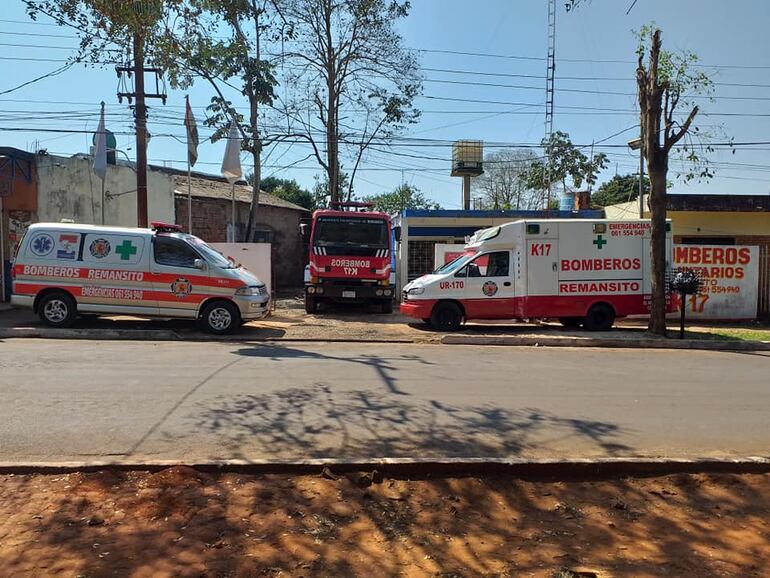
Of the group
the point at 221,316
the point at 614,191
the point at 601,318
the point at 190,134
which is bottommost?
the point at 601,318

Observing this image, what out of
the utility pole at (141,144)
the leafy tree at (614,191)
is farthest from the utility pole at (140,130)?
the leafy tree at (614,191)

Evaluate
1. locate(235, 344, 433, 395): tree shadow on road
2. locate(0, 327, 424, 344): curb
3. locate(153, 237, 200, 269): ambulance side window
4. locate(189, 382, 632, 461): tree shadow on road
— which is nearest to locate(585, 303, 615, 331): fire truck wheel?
locate(0, 327, 424, 344): curb

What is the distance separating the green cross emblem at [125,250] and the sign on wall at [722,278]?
14442 mm

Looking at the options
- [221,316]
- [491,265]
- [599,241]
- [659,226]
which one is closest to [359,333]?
[221,316]

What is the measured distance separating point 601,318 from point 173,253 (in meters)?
10.2

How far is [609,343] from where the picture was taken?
13.0 meters

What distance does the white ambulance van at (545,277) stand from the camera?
1396 cm

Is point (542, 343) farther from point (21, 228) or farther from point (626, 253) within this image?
point (21, 228)

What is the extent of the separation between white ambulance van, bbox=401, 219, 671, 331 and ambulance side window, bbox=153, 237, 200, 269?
16.8 feet

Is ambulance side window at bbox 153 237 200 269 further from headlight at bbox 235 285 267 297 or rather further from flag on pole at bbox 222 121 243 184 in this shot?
flag on pole at bbox 222 121 243 184

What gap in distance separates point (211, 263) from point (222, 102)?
11.8 m

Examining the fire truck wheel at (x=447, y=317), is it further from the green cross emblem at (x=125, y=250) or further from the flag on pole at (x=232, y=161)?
the flag on pole at (x=232, y=161)

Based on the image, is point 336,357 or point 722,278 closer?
point 336,357

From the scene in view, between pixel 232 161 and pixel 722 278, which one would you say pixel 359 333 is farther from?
pixel 722 278
